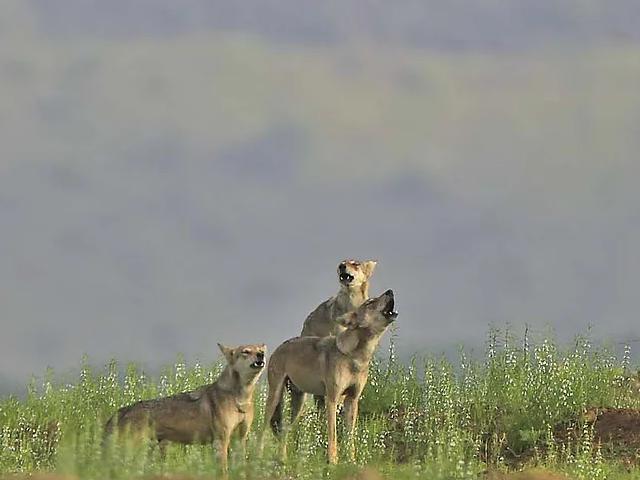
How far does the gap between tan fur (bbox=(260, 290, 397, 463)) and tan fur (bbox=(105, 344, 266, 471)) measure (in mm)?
1023

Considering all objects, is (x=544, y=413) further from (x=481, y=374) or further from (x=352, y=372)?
(x=352, y=372)

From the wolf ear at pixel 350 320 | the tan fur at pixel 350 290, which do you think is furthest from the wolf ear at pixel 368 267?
the wolf ear at pixel 350 320

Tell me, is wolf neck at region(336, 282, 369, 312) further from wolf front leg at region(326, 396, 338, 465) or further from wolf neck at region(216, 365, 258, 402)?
wolf neck at region(216, 365, 258, 402)

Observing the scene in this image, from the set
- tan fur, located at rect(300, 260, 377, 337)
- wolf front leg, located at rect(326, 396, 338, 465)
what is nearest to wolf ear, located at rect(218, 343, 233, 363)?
wolf front leg, located at rect(326, 396, 338, 465)

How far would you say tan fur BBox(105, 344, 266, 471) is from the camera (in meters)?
14.4

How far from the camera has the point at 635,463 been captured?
52.3 feet

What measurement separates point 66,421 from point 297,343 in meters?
4.03

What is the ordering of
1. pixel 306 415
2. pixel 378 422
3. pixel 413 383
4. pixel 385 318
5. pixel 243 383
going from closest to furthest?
pixel 243 383, pixel 385 318, pixel 306 415, pixel 378 422, pixel 413 383

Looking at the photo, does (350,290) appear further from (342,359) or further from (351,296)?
(342,359)

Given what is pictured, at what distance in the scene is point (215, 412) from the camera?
14.4 metres

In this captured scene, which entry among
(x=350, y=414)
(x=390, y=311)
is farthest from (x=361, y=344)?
(x=350, y=414)

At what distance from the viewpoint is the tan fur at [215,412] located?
14414 mm

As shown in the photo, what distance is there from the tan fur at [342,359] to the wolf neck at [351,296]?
1568 mm

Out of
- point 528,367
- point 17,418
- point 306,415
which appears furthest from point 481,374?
point 17,418
